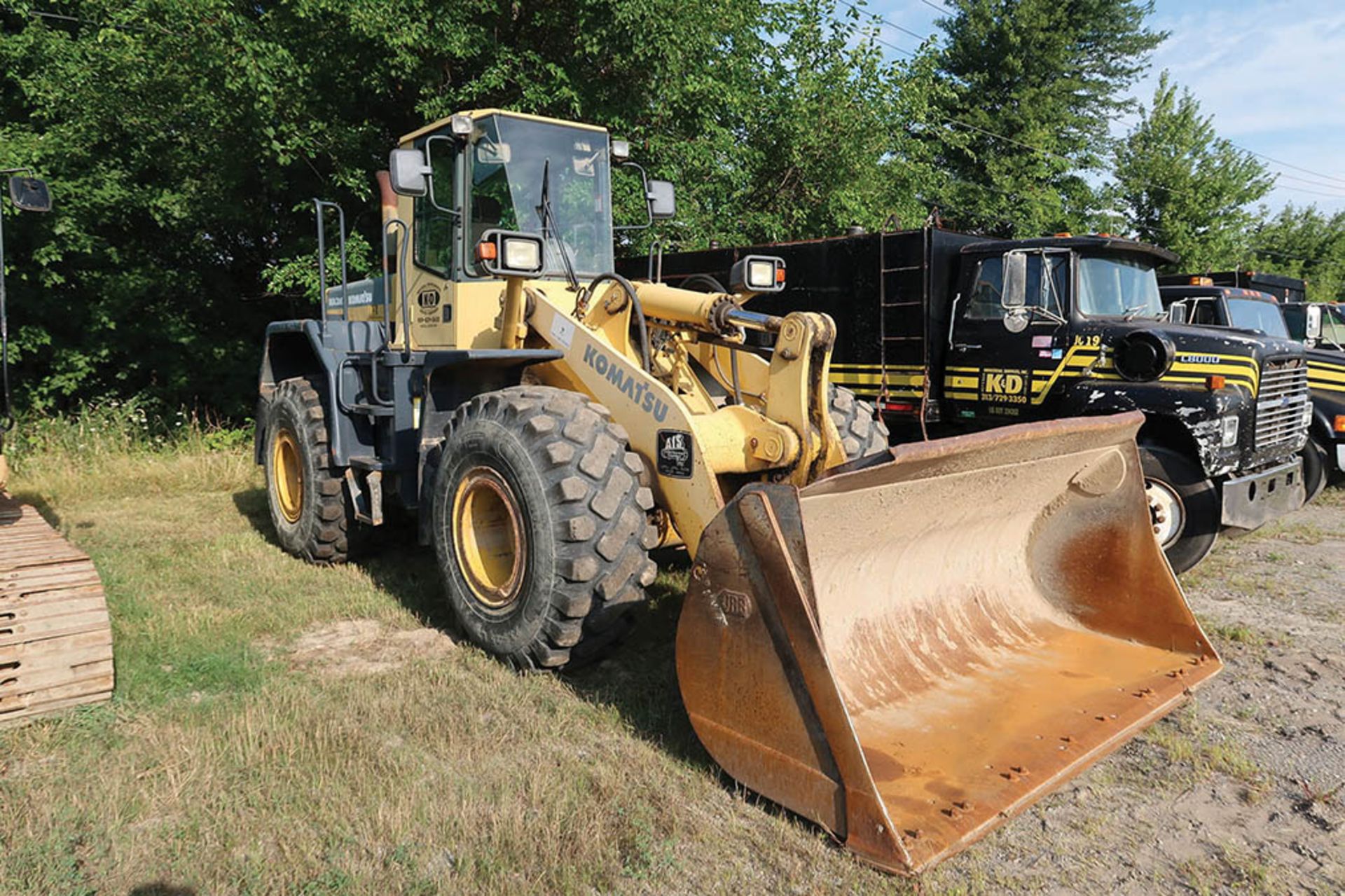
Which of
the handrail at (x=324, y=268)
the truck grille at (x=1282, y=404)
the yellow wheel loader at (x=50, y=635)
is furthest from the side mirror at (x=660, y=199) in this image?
the truck grille at (x=1282, y=404)

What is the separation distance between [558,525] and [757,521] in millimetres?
1096

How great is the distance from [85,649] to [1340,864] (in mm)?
4526

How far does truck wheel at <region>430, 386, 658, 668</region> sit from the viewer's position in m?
3.79

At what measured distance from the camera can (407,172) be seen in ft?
15.2

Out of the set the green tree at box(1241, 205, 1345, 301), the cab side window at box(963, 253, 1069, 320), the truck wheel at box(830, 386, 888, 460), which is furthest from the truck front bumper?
the green tree at box(1241, 205, 1345, 301)

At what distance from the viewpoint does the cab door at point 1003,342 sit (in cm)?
714

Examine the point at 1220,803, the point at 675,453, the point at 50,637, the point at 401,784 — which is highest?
the point at 675,453

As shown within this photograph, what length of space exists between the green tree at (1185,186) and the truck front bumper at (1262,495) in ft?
65.3

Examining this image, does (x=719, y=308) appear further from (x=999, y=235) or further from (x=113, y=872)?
(x=999, y=235)

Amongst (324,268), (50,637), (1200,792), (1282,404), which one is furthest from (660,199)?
(1282,404)

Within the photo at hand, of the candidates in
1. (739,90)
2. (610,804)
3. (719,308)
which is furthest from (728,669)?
(739,90)

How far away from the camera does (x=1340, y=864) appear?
2840 millimetres

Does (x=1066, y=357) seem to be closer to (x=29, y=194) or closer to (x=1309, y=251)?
(x=29, y=194)

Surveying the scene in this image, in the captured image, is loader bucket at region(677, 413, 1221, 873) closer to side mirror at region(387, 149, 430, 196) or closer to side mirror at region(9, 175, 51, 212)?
side mirror at region(387, 149, 430, 196)
